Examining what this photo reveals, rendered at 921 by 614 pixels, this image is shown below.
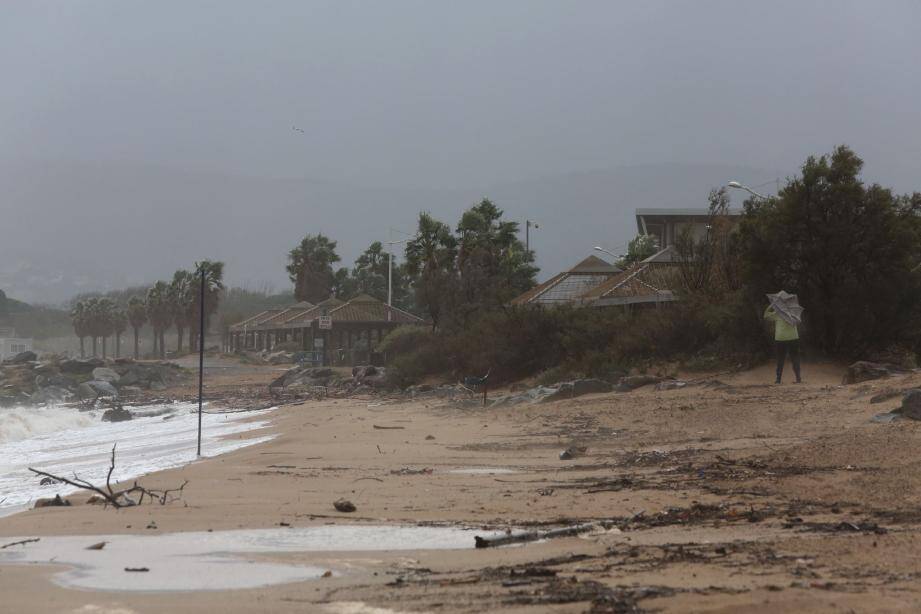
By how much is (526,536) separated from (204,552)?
6.53 ft

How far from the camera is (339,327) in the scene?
63125 mm

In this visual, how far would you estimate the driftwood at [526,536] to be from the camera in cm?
613

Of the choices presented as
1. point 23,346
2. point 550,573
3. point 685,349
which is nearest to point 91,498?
point 550,573

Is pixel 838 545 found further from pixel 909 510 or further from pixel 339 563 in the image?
pixel 339 563

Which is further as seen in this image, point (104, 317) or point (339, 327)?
point (104, 317)

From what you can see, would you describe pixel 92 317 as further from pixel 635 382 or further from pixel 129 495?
pixel 129 495

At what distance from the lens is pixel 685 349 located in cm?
2205

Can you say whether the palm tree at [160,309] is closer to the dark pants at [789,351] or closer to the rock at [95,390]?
the rock at [95,390]

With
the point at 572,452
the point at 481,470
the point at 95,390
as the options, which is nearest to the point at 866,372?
the point at 572,452

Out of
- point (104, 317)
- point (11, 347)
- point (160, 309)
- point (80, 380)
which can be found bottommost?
point (80, 380)

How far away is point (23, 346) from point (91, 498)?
324 ft

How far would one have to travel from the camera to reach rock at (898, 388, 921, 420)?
9.55 m

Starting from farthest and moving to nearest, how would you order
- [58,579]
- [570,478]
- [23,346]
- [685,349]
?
[23,346] → [685,349] → [570,478] → [58,579]

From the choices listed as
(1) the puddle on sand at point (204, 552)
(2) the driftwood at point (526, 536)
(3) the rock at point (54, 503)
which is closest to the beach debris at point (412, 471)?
(3) the rock at point (54, 503)
